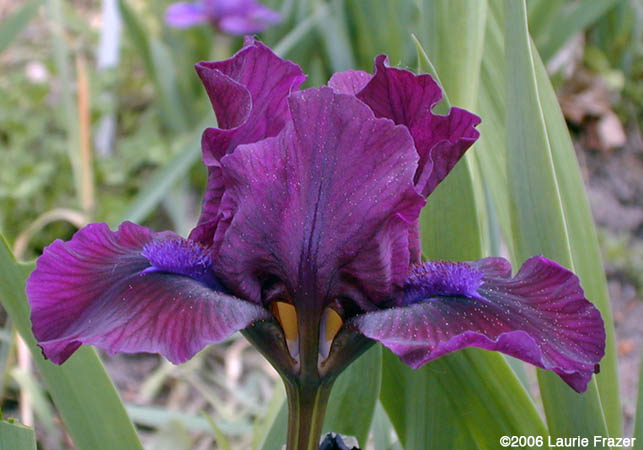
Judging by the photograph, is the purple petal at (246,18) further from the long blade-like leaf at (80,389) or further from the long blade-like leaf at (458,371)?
the long blade-like leaf at (80,389)

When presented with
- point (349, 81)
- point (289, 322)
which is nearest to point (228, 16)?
point (349, 81)

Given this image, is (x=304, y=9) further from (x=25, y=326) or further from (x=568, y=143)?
(x=25, y=326)

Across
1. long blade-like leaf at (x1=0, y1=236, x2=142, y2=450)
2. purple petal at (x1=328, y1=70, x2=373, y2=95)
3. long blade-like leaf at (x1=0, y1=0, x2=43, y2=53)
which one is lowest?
long blade-like leaf at (x1=0, y1=236, x2=142, y2=450)


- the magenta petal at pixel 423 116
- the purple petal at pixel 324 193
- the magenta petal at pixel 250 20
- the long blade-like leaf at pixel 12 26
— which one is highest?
the magenta petal at pixel 250 20

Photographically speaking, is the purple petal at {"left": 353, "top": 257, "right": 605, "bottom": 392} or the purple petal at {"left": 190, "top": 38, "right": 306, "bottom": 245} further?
the purple petal at {"left": 190, "top": 38, "right": 306, "bottom": 245}

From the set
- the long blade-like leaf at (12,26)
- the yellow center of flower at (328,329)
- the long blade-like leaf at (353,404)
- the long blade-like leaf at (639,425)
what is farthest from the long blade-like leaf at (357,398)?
the long blade-like leaf at (12,26)

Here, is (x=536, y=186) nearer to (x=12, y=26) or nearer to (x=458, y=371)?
(x=458, y=371)

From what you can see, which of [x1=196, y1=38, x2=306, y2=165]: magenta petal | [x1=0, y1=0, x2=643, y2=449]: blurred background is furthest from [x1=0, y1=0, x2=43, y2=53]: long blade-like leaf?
[x1=196, y1=38, x2=306, y2=165]: magenta petal

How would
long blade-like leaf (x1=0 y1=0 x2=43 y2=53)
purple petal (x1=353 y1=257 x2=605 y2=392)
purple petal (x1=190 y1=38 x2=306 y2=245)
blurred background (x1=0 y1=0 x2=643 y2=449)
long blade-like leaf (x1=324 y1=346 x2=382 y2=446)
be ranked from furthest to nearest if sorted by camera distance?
blurred background (x1=0 y1=0 x2=643 y2=449) < long blade-like leaf (x1=0 y1=0 x2=43 y2=53) < long blade-like leaf (x1=324 y1=346 x2=382 y2=446) < purple petal (x1=190 y1=38 x2=306 y2=245) < purple petal (x1=353 y1=257 x2=605 y2=392)

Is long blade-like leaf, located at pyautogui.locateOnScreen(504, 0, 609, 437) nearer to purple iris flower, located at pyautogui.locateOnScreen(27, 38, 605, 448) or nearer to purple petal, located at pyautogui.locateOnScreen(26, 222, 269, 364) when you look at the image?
purple iris flower, located at pyautogui.locateOnScreen(27, 38, 605, 448)
